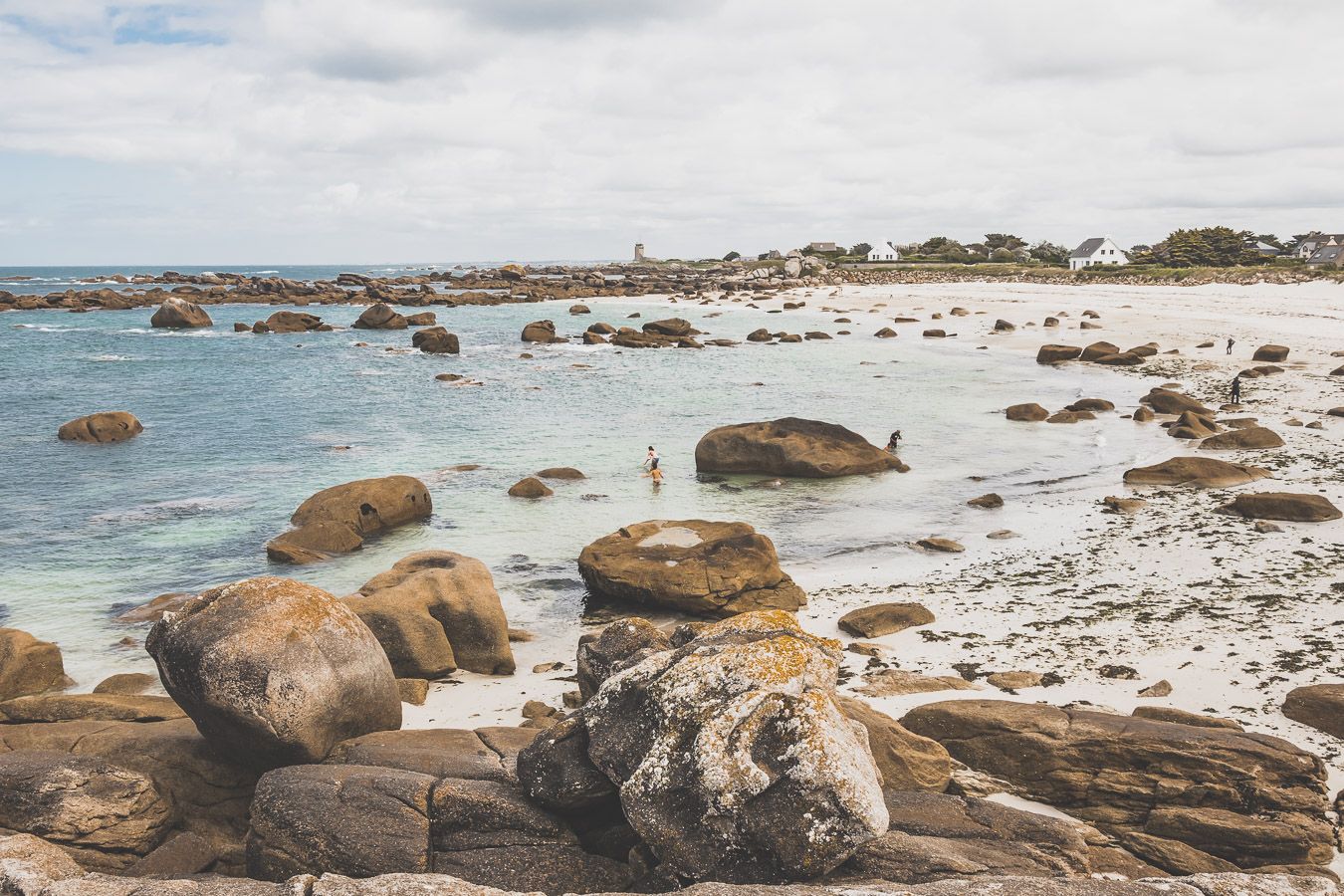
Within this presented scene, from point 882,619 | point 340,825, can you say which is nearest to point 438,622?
point 340,825

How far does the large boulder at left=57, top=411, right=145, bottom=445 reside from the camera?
1545 inches

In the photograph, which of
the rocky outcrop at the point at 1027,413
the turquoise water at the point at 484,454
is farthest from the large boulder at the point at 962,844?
the rocky outcrop at the point at 1027,413

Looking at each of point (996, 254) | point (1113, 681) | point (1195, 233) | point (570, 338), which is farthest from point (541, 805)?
point (996, 254)

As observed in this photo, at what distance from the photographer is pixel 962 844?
822 cm

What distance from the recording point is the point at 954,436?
38.4 metres

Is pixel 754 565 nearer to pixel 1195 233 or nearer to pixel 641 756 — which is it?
pixel 641 756

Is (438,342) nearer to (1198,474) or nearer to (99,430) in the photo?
(99,430)

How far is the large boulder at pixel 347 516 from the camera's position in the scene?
76.9 ft

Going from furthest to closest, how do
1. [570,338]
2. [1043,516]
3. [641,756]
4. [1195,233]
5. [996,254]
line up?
1. [996,254]
2. [1195,233]
3. [570,338]
4. [1043,516]
5. [641,756]

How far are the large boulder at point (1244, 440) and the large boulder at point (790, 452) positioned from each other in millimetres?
11319

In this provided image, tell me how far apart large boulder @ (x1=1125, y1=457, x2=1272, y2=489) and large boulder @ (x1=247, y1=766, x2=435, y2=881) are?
25750 millimetres

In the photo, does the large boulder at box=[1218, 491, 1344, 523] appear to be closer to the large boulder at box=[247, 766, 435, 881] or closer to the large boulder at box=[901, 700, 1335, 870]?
the large boulder at box=[901, 700, 1335, 870]

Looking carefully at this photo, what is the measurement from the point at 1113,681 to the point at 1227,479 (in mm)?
15981

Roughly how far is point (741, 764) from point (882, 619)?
1075 cm
